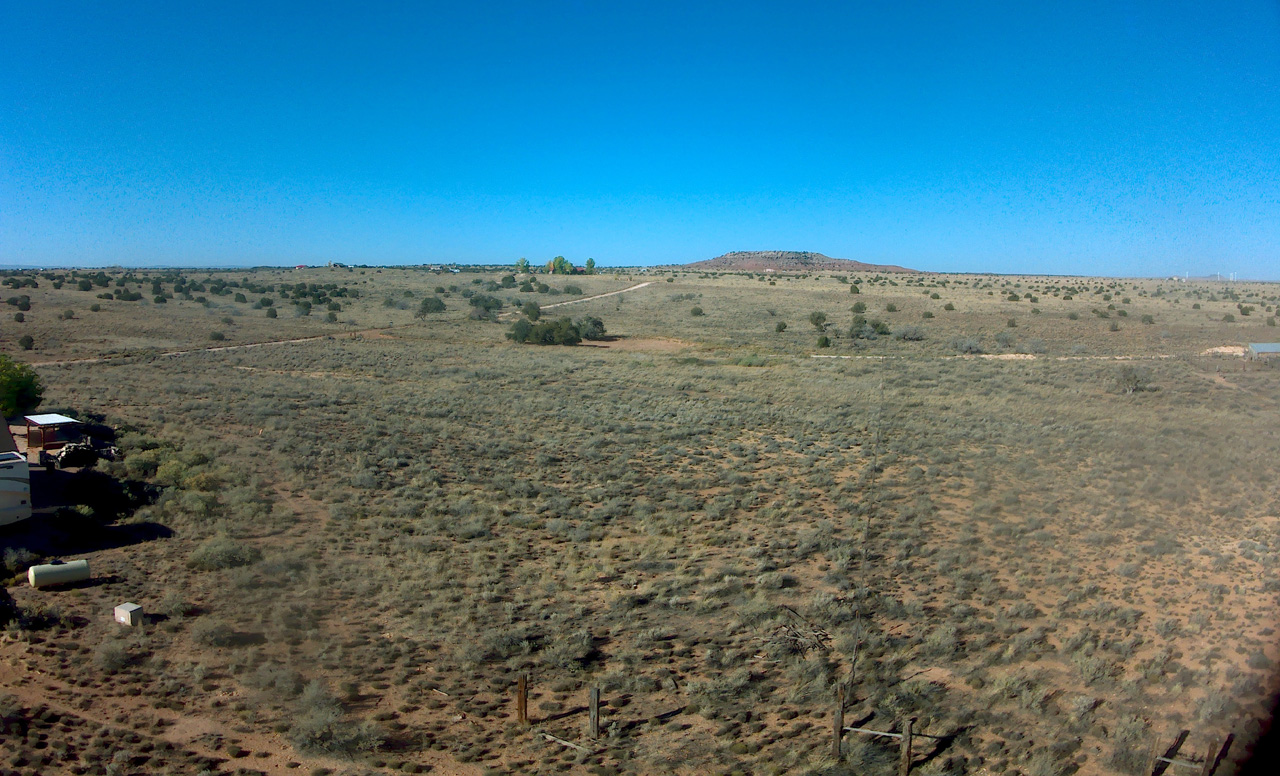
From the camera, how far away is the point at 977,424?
23.2m

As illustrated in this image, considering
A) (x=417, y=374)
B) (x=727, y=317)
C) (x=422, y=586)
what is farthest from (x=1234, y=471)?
(x=727, y=317)

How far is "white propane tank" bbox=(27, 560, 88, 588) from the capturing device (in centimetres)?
1109

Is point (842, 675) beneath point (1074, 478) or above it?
beneath

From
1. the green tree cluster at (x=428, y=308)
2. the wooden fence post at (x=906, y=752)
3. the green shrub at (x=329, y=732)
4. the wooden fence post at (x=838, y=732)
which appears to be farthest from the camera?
the green tree cluster at (x=428, y=308)

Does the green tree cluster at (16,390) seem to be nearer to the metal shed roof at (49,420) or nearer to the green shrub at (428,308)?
the metal shed roof at (49,420)

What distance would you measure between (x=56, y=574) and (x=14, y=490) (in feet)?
11.0

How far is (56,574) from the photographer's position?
11.2 meters

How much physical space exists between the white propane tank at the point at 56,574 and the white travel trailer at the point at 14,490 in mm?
2564

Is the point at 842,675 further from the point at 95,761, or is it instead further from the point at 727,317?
the point at 727,317

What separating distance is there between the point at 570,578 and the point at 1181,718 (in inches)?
350

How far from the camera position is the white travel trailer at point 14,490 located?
13.1 metres

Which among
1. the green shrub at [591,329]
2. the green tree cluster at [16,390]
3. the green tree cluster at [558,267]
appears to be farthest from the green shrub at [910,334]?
the green tree cluster at [558,267]

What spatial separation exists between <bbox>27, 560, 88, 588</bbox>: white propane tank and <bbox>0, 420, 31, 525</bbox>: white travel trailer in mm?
2564

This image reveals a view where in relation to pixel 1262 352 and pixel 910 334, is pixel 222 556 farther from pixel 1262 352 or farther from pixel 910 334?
pixel 910 334
